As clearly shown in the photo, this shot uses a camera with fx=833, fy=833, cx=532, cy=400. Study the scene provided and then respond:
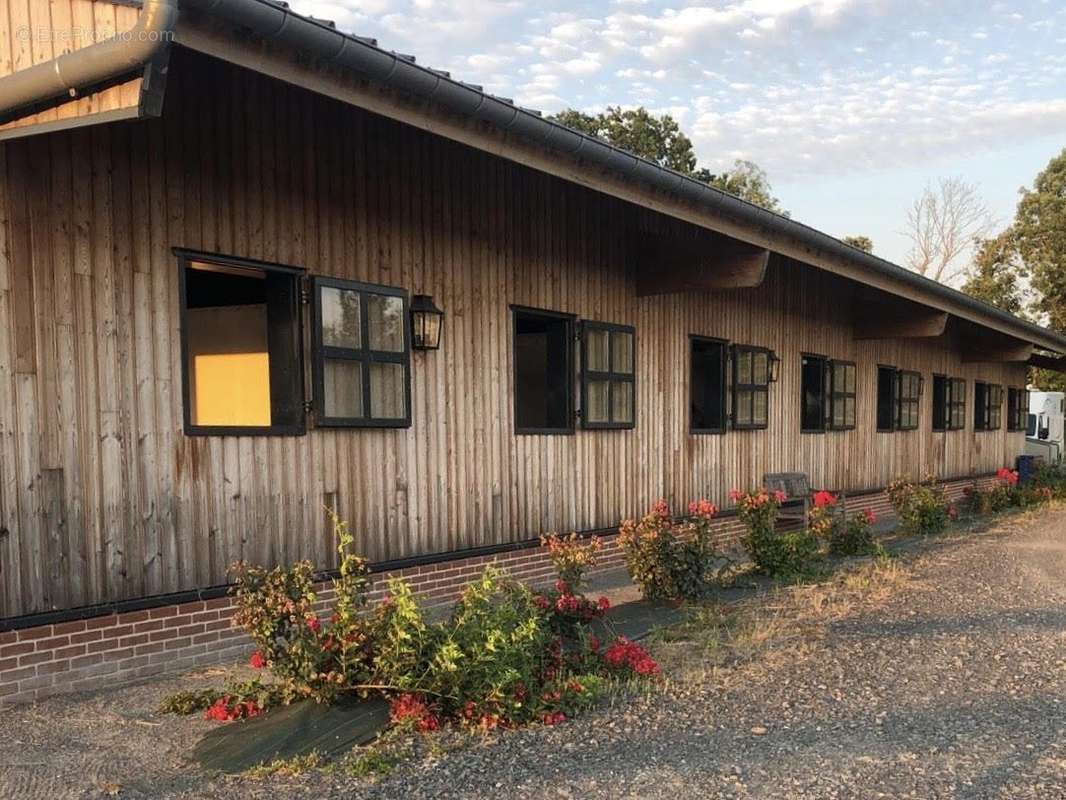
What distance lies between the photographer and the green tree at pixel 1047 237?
30125mm

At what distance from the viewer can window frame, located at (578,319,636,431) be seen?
795 cm

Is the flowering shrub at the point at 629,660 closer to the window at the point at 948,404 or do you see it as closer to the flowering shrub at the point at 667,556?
the flowering shrub at the point at 667,556

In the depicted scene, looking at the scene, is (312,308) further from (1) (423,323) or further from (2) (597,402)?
(2) (597,402)

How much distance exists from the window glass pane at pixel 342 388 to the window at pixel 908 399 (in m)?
11.3

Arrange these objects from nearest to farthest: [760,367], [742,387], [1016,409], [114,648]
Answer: [114,648] < [742,387] < [760,367] < [1016,409]

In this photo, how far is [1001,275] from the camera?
3175 cm

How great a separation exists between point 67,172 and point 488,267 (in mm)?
3311

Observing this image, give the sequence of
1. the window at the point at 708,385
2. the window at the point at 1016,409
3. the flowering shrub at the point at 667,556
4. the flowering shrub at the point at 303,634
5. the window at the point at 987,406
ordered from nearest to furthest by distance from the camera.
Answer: the flowering shrub at the point at 303,634 < the flowering shrub at the point at 667,556 < the window at the point at 708,385 < the window at the point at 987,406 < the window at the point at 1016,409

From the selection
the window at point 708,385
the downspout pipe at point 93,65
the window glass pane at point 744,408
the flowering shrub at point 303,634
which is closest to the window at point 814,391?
the window glass pane at point 744,408

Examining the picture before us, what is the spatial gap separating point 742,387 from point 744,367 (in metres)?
0.26

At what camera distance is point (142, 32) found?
10.4 ft

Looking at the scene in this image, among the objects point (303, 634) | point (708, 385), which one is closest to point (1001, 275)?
point (708, 385)

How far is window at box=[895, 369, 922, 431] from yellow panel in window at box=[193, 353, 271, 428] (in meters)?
11.4

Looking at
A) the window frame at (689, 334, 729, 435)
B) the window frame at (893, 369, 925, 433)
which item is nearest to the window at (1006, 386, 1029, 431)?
the window frame at (893, 369, 925, 433)
